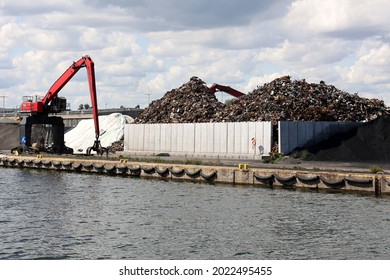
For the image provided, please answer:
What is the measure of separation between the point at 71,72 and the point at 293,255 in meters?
39.2

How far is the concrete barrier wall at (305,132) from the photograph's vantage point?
1647 inches

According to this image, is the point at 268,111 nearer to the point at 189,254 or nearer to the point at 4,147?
the point at 189,254

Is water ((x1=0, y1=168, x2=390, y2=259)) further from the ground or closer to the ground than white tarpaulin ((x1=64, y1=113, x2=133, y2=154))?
closer to the ground

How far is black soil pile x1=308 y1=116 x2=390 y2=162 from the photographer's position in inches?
1465

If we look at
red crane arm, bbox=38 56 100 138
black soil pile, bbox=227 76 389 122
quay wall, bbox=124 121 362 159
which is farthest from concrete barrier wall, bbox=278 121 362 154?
red crane arm, bbox=38 56 100 138

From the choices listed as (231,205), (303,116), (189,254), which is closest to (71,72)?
(303,116)

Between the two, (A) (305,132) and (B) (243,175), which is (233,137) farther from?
(B) (243,175)

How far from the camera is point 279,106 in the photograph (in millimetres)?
46438

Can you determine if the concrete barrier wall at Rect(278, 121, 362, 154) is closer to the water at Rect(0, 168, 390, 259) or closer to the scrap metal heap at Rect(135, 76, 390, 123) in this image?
the scrap metal heap at Rect(135, 76, 390, 123)

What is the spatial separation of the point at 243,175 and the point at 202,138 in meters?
15.3

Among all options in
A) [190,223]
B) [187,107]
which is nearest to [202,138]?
[187,107]

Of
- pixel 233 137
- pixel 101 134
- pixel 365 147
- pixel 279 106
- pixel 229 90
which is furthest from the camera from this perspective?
pixel 101 134

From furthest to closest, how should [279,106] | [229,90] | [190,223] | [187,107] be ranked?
[229,90], [187,107], [279,106], [190,223]

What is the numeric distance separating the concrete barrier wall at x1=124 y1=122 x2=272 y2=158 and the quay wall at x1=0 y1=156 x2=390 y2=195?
27.4 ft
